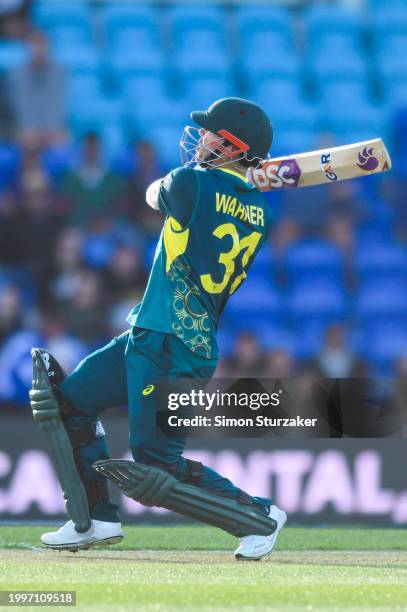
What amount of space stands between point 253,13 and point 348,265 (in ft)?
11.2

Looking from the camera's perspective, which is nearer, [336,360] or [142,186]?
[336,360]

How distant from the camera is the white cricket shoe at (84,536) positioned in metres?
5.93

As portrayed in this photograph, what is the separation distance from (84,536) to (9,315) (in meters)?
4.06

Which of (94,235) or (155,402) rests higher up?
(94,235)

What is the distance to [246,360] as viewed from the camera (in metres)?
9.71

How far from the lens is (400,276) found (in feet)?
38.5

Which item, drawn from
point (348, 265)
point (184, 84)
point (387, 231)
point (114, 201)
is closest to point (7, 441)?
point (114, 201)

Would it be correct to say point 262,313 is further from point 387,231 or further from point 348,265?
point 387,231

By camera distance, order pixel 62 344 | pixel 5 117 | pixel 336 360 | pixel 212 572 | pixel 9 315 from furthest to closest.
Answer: pixel 5 117 → pixel 336 360 → pixel 9 315 → pixel 62 344 → pixel 212 572

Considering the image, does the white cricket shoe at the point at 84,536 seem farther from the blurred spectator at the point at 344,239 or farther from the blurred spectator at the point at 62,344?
the blurred spectator at the point at 344,239

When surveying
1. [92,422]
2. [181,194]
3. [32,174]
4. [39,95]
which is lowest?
[92,422]

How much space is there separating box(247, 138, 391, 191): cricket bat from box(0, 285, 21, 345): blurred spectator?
392 centimetres

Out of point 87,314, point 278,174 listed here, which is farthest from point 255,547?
point 87,314

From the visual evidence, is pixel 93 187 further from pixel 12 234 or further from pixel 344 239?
pixel 344 239
